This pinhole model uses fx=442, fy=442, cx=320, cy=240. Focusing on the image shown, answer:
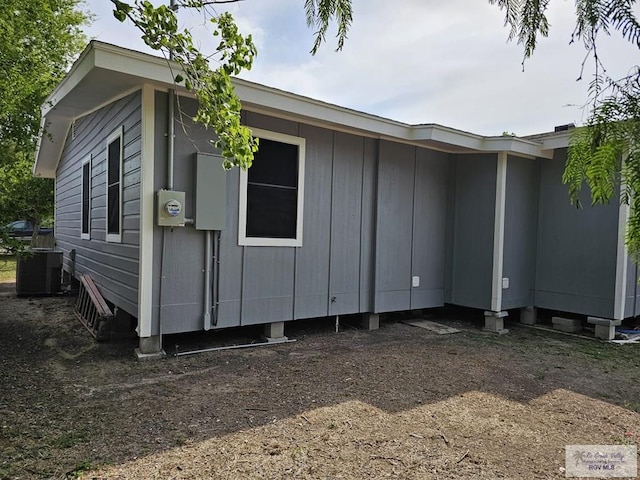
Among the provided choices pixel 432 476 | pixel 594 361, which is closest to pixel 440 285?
pixel 594 361

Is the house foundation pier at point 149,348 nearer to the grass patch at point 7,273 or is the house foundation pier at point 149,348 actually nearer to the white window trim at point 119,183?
the white window trim at point 119,183

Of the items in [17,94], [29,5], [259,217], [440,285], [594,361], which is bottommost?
[594,361]

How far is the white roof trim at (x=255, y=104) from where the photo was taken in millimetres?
3729

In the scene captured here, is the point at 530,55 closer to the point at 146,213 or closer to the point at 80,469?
the point at 80,469

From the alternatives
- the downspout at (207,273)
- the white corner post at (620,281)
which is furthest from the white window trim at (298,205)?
the white corner post at (620,281)

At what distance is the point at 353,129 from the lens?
5.38 meters

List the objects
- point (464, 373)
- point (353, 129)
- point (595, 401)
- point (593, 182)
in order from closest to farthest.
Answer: point (593, 182)
point (595, 401)
point (464, 373)
point (353, 129)

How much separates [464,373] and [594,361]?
5.45 ft

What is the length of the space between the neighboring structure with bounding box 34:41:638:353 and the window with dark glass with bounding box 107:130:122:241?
0.11 ft

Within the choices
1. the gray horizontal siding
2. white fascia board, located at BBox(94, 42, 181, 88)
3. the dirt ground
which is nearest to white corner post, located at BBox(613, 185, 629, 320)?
the dirt ground

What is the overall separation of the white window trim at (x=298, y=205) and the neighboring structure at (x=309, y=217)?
0.06ft

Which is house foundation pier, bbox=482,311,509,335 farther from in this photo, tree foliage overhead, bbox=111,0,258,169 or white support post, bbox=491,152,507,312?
tree foliage overhead, bbox=111,0,258,169

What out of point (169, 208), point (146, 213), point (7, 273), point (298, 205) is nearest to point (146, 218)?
point (146, 213)

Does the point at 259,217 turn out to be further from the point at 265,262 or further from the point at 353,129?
the point at 353,129
